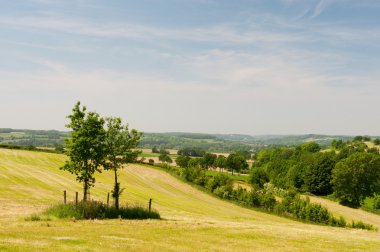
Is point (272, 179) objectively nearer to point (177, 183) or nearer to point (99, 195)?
point (177, 183)

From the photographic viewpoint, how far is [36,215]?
2791 cm

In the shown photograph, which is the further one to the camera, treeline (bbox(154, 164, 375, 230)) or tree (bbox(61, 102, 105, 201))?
treeline (bbox(154, 164, 375, 230))

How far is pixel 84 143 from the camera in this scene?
32.8m

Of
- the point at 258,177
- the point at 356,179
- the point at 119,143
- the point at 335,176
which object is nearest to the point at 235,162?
the point at 258,177

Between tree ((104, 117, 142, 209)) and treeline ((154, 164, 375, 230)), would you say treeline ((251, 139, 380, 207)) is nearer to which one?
treeline ((154, 164, 375, 230))

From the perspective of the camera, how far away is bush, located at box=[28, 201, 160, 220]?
29.1m

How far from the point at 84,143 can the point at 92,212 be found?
6.47 m

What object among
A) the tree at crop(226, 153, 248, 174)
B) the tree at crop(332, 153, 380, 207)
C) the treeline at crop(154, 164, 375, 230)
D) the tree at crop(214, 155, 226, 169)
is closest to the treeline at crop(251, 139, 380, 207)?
the tree at crop(332, 153, 380, 207)

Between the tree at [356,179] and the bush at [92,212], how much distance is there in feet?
284

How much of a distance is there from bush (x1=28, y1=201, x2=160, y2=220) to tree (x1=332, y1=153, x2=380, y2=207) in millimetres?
86598

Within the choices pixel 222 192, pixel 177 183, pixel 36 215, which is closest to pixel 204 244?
pixel 36 215

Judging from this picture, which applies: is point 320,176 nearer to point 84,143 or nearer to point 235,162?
point 235,162

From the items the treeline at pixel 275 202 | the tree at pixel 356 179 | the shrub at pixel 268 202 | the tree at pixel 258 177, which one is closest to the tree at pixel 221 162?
the tree at pixel 258 177

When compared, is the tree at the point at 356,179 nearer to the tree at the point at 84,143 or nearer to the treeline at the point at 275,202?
the treeline at the point at 275,202
